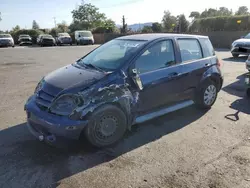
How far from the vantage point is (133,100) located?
13.0ft

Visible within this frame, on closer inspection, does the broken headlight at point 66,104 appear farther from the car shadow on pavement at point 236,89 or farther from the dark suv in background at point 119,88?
the car shadow on pavement at point 236,89

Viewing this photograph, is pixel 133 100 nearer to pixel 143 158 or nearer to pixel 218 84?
pixel 143 158

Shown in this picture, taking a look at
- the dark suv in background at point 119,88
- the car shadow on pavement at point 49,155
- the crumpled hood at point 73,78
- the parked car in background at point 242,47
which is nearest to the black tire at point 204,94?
the dark suv in background at point 119,88

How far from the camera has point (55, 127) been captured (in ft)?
11.2

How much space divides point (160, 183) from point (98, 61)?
240 cm

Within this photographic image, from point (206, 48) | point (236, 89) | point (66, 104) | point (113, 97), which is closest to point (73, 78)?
point (66, 104)

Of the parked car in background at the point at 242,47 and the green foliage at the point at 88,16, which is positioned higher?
the green foliage at the point at 88,16

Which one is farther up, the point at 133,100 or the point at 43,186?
the point at 133,100

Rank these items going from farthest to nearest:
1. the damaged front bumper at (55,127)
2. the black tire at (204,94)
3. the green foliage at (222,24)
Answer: the green foliage at (222,24)
the black tire at (204,94)
the damaged front bumper at (55,127)

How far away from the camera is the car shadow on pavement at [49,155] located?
3090mm

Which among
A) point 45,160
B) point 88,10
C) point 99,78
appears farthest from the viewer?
point 88,10

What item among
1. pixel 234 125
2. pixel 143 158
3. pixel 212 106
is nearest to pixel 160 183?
pixel 143 158

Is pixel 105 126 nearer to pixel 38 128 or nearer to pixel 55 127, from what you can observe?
pixel 55 127

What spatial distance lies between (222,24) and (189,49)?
3015 cm
